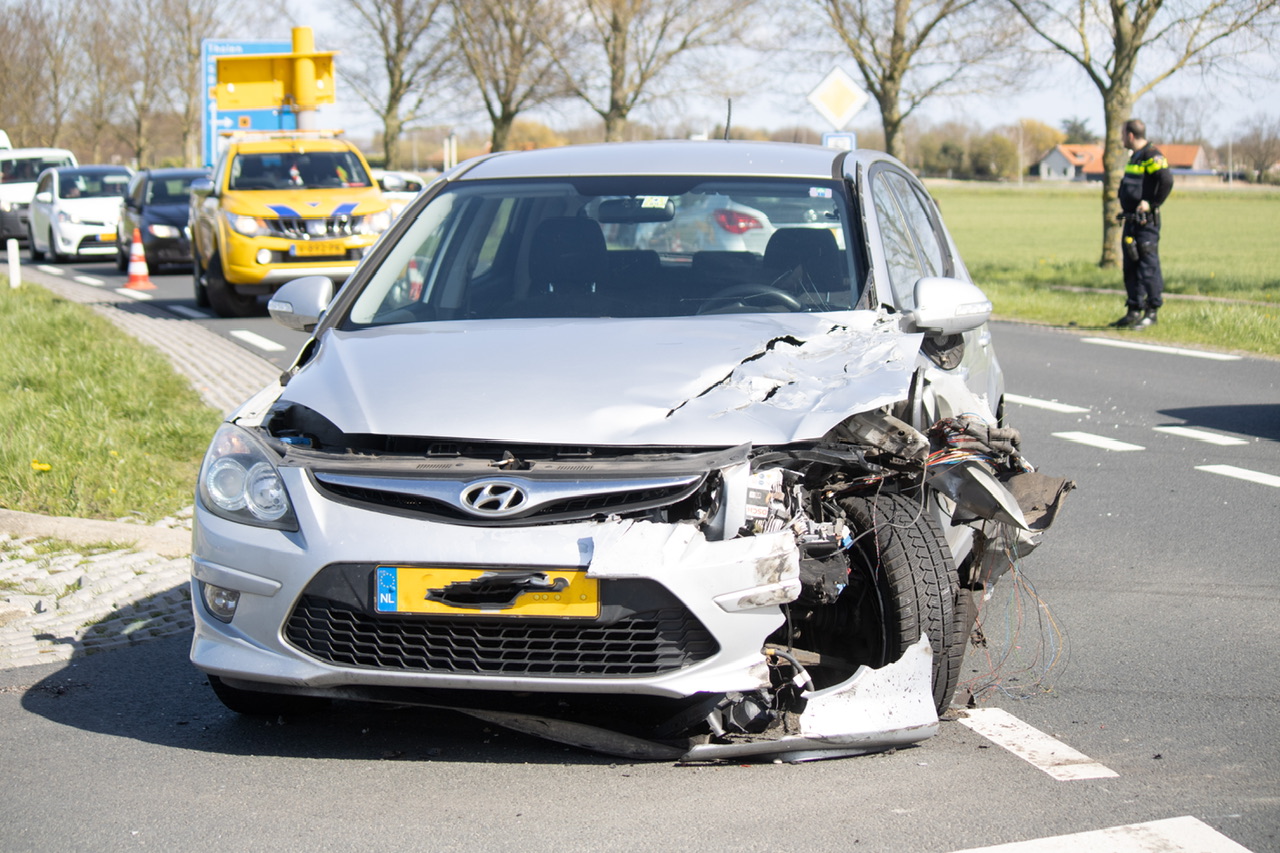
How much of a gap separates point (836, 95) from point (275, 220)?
290 inches

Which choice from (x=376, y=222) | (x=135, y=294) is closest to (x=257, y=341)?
(x=376, y=222)

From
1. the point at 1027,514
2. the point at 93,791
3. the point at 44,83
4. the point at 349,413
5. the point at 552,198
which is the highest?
the point at 44,83

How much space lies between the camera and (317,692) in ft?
12.5

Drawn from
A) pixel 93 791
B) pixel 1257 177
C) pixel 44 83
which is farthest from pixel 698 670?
pixel 1257 177

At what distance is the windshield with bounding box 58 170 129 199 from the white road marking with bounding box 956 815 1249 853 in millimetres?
26211

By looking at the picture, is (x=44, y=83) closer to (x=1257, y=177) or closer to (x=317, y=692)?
(x=317, y=692)

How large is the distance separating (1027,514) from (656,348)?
115cm

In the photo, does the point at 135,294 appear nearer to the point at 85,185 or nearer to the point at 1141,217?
the point at 85,185

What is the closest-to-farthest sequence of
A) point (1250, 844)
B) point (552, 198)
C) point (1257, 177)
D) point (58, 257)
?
point (1250, 844) → point (552, 198) → point (58, 257) → point (1257, 177)

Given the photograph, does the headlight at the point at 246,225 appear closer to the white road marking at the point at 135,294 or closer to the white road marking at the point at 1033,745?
the white road marking at the point at 135,294

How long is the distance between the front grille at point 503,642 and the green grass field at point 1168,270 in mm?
12014

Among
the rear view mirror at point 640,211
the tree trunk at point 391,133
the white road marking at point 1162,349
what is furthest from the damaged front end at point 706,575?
the tree trunk at point 391,133

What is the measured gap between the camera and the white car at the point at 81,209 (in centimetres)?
2656

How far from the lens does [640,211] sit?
525cm
